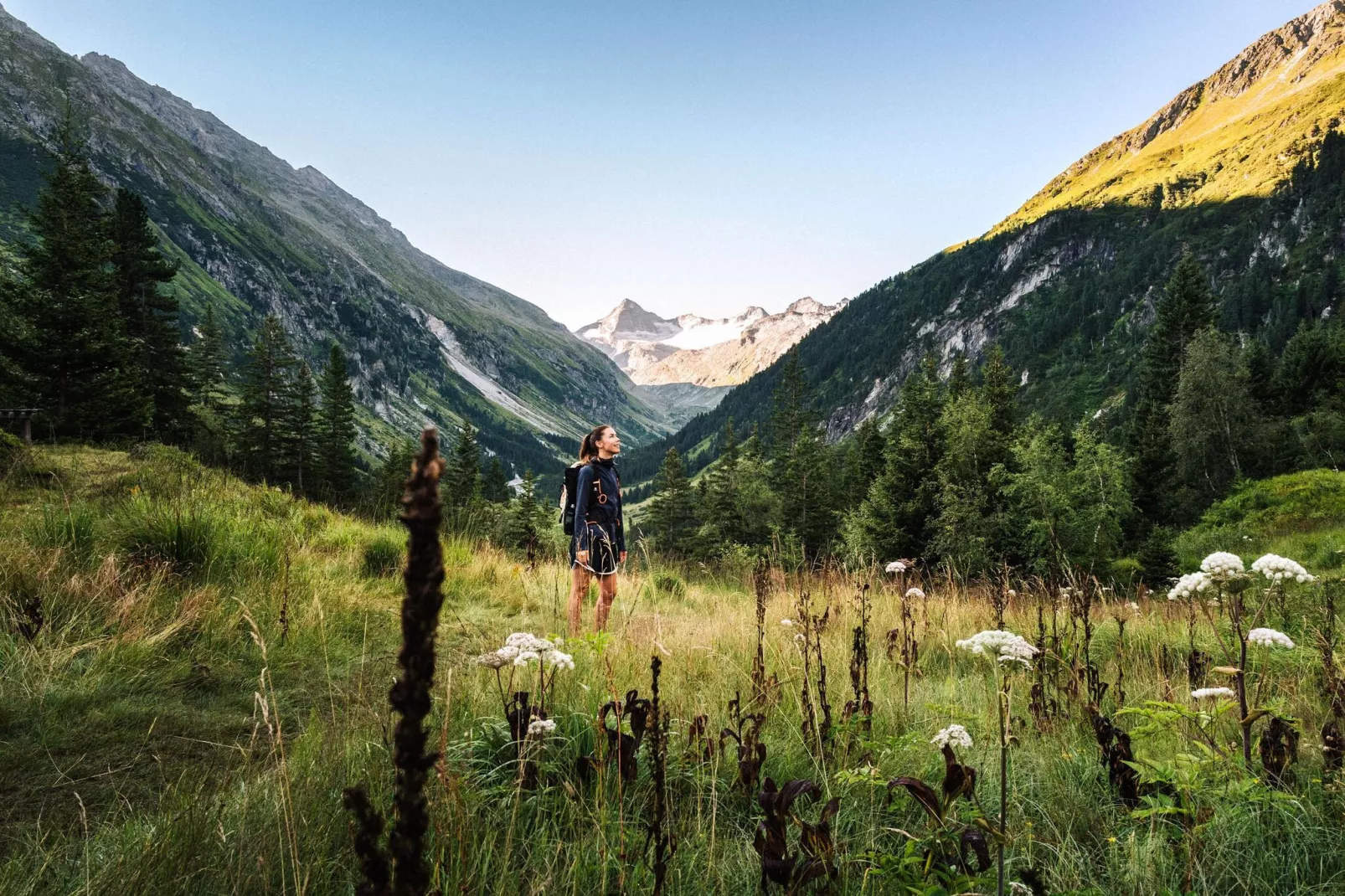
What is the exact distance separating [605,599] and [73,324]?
798 inches

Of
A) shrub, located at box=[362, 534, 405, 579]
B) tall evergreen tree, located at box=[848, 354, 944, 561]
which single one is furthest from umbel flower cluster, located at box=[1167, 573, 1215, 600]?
tall evergreen tree, located at box=[848, 354, 944, 561]

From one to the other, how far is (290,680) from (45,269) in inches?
889

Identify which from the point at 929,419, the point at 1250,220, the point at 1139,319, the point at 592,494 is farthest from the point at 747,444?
the point at 1250,220

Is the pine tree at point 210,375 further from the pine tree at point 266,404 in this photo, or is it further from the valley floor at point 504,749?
the valley floor at point 504,749

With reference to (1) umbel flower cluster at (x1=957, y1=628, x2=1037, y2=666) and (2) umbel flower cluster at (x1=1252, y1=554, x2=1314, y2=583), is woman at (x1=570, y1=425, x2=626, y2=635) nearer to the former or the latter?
(1) umbel flower cluster at (x1=957, y1=628, x2=1037, y2=666)

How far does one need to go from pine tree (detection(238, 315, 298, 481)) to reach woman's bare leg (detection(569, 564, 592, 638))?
42655 millimetres

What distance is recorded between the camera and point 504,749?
9.64 feet

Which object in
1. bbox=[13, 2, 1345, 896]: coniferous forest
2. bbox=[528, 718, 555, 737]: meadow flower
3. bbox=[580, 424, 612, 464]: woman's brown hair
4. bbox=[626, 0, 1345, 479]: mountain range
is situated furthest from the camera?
bbox=[626, 0, 1345, 479]: mountain range

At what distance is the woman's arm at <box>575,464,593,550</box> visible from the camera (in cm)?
669

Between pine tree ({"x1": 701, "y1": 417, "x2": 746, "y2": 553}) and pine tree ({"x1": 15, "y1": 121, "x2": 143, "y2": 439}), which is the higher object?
pine tree ({"x1": 15, "y1": 121, "x2": 143, "y2": 439})

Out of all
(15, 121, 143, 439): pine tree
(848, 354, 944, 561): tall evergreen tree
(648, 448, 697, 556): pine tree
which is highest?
(15, 121, 143, 439): pine tree

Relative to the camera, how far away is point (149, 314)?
29453mm

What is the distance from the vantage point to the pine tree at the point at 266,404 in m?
41.0

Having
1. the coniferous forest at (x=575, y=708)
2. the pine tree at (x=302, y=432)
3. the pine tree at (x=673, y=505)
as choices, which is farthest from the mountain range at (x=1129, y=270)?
the coniferous forest at (x=575, y=708)
